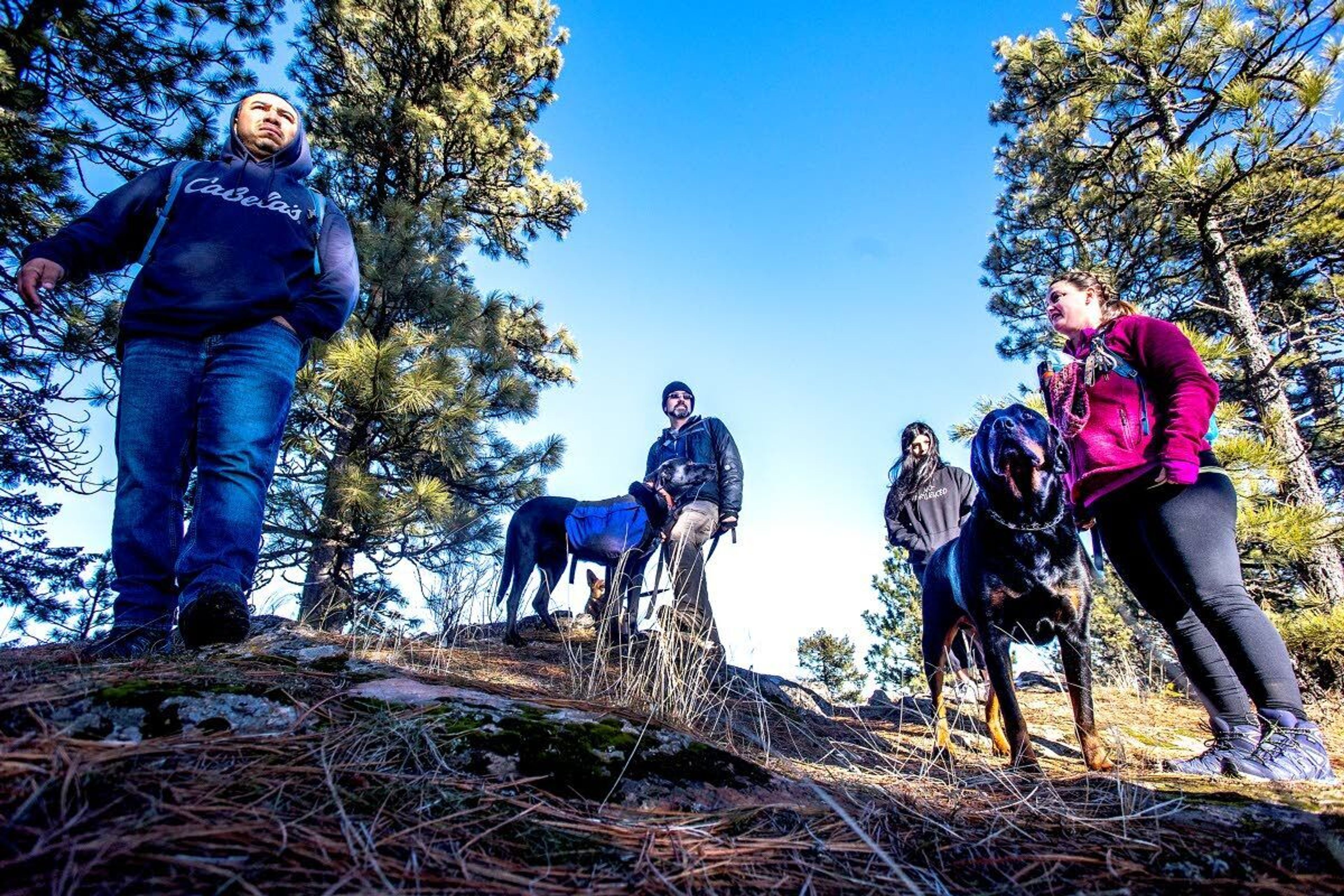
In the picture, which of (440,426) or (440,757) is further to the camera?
(440,426)

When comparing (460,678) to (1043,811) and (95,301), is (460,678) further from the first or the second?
(95,301)

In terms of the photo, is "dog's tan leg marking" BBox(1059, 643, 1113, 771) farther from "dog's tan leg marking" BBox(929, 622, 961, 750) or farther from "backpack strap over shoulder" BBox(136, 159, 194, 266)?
"backpack strap over shoulder" BBox(136, 159, 194, 266)

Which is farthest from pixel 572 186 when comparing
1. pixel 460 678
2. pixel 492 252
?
pixel 460 678

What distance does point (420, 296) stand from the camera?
328 inches

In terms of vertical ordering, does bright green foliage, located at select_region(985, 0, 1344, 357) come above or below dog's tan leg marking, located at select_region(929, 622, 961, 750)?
above

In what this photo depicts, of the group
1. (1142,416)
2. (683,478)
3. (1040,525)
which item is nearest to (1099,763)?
(1040,525)

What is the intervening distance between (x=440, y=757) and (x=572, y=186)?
1127cm

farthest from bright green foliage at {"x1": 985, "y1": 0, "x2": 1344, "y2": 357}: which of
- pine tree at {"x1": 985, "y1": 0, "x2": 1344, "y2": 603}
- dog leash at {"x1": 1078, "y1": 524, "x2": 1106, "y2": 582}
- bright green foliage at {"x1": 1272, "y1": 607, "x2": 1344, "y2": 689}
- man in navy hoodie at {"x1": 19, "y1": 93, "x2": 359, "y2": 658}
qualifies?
man in navy hoodie at {"x1": 19, "y1": 93, "x2": 359, "y2": 658}

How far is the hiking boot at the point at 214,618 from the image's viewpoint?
75.3 inches

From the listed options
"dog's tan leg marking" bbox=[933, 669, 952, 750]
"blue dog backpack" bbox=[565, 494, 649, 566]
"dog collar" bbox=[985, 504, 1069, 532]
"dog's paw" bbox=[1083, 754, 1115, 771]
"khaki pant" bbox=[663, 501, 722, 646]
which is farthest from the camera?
"blue dog backpack" bbox=[565, 494, 649, 566]

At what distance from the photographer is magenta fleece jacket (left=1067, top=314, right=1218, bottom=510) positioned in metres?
2.21

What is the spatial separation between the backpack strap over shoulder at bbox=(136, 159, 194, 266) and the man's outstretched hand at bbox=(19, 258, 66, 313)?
26 cm

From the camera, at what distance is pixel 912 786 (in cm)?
176

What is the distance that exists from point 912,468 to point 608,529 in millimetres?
2666
